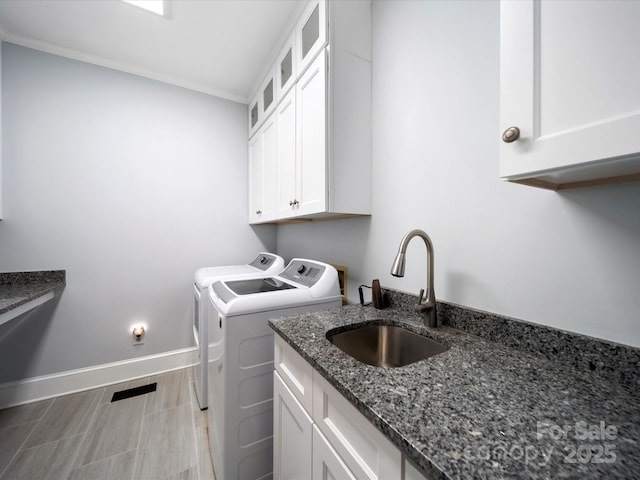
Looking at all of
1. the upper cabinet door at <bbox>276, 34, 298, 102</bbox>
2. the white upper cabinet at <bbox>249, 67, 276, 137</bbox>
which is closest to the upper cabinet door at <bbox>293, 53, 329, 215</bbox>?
the upper cabinet door at <bbox>276, 34, 298, 102</bbox>

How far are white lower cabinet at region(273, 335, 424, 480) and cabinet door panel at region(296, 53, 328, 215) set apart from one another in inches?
29.9

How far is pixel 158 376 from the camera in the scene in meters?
2.22

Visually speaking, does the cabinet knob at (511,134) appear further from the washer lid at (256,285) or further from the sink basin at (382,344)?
the washer lid at (256,285)

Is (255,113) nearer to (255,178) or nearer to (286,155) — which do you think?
(255,178)

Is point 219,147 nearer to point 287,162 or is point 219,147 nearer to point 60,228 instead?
point 287,162

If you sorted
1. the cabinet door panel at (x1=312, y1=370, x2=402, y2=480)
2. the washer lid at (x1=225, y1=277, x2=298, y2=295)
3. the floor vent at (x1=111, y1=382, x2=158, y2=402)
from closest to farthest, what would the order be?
the cabinet door panel at (x1=312, y1=370, x2=402, y2=480) < the washer lid at (x1=225, y1=277, x2=298, y2=295) < the floor vent at (x1=111, y1=382, x2=158, y2=402)

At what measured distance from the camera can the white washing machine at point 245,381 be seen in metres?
1.15

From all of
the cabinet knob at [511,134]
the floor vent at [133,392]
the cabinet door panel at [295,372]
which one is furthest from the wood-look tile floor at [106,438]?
the cabinet knob at [511,134]

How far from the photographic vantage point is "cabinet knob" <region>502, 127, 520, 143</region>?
56 cm

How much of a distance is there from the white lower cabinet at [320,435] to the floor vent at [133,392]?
1.60 metres

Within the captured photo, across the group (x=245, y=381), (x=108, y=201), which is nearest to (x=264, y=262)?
(x=245, y=381)

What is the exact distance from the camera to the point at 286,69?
5.59 ft

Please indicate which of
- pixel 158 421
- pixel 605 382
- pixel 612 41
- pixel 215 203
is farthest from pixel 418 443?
pixel 215 203

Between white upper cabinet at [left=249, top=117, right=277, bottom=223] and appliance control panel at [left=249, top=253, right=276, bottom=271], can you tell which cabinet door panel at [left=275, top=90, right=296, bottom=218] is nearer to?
white upper cabinet at [left=249, top=117, right=277, bottom=223]
